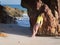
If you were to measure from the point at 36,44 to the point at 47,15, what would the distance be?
2.52 meters

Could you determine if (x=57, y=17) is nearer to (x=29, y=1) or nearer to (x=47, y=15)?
(x=47, y=15)

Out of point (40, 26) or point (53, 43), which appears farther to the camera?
point (40, 26)

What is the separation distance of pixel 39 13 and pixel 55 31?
0.91 metres

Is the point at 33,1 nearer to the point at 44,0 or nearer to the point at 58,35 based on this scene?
the point at 44,0

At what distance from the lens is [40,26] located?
9805 mm

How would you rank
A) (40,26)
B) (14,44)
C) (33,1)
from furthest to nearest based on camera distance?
(33,1) → (40,26) → (14,44)

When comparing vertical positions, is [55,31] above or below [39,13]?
below

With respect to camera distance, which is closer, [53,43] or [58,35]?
[53,43]

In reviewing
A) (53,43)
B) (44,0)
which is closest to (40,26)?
(44,0)

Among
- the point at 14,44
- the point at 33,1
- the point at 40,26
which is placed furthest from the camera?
the point at 33,1

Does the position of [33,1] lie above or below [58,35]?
above

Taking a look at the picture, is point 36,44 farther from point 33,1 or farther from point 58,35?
point 33,1

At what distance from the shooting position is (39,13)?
32.5ft

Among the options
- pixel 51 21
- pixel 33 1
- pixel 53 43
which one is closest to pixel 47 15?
pixel 51 21
